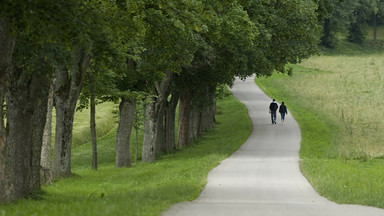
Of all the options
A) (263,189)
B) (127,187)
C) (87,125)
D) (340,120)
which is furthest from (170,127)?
(263,189)

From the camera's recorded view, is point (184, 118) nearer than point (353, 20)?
Yes

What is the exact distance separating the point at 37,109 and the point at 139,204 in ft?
18.7

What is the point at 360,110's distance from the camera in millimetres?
53500

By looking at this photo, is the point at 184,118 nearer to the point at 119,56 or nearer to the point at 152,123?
the point at 152,123

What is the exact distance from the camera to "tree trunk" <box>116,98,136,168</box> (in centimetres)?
3238

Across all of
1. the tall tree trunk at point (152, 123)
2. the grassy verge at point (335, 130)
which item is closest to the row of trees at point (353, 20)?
the grassy verge at point (335, 130)

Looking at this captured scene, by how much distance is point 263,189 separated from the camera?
19234 millimetres

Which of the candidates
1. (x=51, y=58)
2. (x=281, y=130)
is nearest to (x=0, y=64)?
(x=51, y=58)

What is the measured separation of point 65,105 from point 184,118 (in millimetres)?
19350

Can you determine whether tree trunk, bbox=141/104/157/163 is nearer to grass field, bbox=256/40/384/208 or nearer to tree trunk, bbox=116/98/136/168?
tree trunk, bbox=116/98/136/168

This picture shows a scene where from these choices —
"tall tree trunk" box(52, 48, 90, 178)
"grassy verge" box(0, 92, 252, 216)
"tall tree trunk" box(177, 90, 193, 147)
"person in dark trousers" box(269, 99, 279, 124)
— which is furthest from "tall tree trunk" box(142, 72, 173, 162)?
"person in dark trousers" box(269, 99, 279, 124)

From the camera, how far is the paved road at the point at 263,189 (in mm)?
13625

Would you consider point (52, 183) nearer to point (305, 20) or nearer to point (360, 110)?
point (305, 20)

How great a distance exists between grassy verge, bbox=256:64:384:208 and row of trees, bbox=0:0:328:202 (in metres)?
5.23
